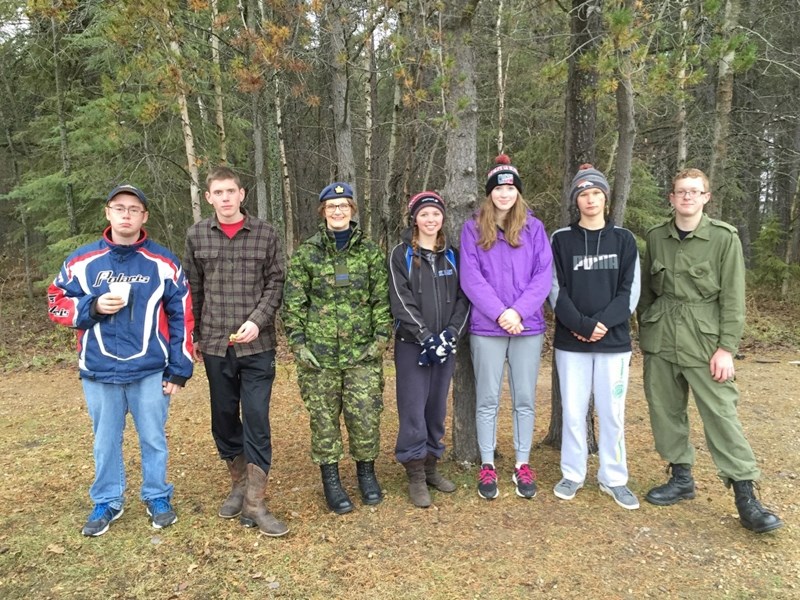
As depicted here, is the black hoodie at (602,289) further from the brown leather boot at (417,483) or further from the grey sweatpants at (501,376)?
the brown leather boot at (417,483)

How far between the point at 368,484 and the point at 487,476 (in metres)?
0.85

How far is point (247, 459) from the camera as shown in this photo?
3.52m

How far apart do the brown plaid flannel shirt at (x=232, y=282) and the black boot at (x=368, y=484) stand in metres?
1.09

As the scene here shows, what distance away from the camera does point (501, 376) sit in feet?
12.5

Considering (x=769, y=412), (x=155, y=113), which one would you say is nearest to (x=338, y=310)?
(x=155, y=113)

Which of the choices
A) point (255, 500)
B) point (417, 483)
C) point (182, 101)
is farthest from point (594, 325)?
point (182, 101)

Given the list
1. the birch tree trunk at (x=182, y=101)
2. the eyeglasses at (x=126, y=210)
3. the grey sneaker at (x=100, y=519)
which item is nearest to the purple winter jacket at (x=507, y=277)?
the eyeglasses at (x=126, y=210)

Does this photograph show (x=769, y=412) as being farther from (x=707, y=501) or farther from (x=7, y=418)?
(x=7, y=418)

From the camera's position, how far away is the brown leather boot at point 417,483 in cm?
372

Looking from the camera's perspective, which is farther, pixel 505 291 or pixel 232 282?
pixel 505 291

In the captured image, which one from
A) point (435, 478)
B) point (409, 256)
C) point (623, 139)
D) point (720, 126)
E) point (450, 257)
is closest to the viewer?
point (409, 256)

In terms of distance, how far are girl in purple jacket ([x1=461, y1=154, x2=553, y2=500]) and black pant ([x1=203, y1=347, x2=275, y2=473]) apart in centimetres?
146

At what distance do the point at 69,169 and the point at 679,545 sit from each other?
12.6 m

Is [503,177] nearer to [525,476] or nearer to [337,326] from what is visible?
[337,326]
